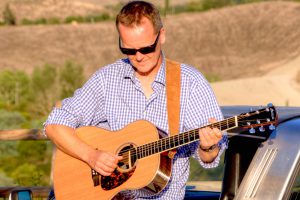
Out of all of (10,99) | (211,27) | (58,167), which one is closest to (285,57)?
(211,27)

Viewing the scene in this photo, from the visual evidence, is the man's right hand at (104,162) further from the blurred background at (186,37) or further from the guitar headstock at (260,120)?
the blurred background at (186,37)

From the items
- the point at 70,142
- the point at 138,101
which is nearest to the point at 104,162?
the point at 70,142

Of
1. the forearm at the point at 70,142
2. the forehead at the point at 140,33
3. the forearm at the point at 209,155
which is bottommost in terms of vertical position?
the forearm at the point at 70,142

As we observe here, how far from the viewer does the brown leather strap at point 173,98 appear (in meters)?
4.05

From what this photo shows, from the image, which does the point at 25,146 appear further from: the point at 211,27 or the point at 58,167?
the point at 211,27

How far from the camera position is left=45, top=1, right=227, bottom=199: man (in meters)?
4.07

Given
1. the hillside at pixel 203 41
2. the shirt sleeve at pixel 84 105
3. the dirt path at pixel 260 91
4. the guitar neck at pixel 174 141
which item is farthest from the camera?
the hillside at pixel 203 41

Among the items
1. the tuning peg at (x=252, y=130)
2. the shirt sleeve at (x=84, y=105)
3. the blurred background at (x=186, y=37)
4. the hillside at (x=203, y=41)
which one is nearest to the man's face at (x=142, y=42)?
the shirt sleeve at (x=84, y=105)

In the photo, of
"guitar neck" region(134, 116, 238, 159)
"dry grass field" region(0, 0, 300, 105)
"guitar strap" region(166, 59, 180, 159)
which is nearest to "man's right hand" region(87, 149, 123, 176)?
"guitar neck" region(134, 116, 238, 159)

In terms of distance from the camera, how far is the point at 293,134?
3812mm

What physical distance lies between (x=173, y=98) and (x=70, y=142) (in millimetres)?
561

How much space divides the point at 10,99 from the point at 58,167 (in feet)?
96.3

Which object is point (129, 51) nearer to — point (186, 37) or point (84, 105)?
point (84, 105)

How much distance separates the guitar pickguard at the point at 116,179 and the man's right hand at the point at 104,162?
0.13ft
